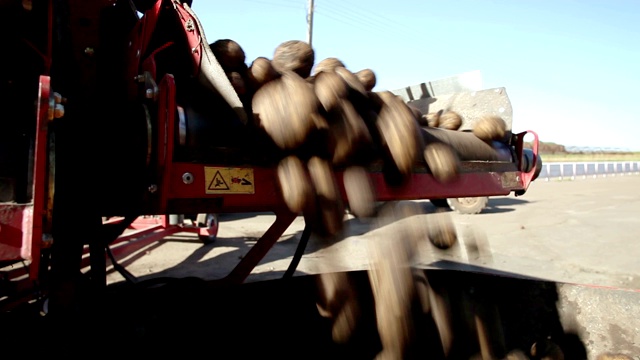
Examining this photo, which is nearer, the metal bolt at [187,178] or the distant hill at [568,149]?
the metal bolt at [187,178]

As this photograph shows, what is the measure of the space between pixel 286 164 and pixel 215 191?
0.31m

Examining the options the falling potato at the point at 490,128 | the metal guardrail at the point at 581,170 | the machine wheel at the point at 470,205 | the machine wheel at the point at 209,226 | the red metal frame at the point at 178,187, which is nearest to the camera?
the red metal frame at the point at 178,187

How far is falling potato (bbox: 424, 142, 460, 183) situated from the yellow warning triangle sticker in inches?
37.9

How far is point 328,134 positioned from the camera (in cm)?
181

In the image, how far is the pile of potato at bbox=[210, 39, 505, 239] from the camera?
1740mm

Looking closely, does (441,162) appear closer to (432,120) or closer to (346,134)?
(346,134)

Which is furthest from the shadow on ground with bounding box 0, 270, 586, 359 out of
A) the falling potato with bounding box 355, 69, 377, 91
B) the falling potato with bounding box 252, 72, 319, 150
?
the falling potato with bounding box 355, 69, 377, 91

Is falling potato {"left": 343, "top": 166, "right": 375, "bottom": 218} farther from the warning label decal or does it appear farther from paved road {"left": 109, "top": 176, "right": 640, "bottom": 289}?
the warning label decal

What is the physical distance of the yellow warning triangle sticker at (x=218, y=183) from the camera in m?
1.77

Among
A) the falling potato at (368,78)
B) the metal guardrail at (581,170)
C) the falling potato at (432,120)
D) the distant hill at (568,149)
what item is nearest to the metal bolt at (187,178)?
the falling potato at (368,78)

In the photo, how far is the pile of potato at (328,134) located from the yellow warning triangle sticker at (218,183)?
0.23 m

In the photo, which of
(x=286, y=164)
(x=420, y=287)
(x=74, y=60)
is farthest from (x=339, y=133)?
(x=74, y=60)

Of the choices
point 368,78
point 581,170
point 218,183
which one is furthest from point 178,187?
point 581,170

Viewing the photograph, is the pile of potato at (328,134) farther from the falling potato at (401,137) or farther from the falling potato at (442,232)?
the falling potato at (442,232)
